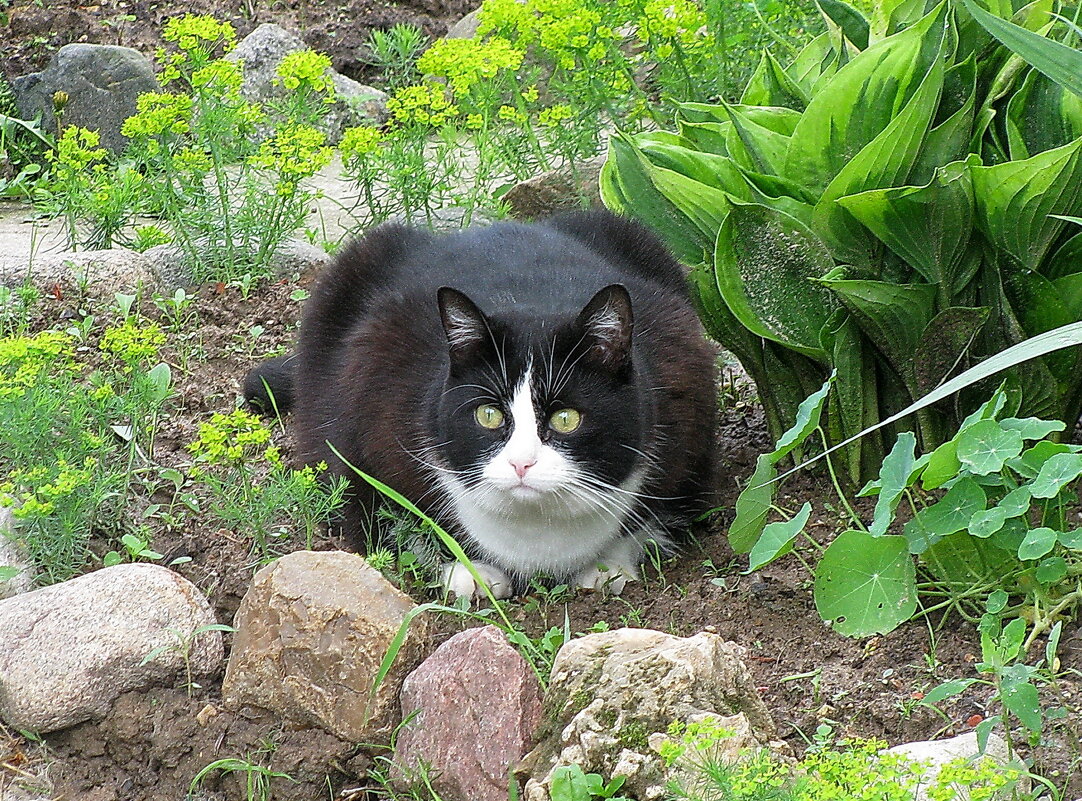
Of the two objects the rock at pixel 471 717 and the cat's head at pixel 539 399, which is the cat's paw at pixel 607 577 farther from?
the rock at pixel 471 717

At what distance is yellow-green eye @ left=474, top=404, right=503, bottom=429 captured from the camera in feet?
7.77

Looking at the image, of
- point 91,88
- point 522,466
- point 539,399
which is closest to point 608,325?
point 539,399

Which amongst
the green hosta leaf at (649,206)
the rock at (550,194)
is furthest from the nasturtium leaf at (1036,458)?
the rock at (550,194)

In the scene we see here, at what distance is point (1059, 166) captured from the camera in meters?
2.11

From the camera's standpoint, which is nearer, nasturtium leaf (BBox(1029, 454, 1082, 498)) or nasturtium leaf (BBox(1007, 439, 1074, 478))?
nasturtium leaf (BBox(1029, 454, 1082, 498))

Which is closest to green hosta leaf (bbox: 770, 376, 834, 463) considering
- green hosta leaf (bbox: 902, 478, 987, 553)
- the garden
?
the garden

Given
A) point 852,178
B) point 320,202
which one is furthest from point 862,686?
point 320,202

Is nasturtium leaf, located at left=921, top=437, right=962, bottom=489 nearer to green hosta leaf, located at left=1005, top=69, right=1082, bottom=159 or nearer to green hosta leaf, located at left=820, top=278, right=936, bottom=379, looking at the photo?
green hosta leaf, located at left=820, top=278, right=936, bottom=379

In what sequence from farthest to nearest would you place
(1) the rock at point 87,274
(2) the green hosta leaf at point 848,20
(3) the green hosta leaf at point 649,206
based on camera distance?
(1) the rock at point 87,274, (3) the green hosta leaf at point 649,206, (2) the green hosta leaf at point 848,20

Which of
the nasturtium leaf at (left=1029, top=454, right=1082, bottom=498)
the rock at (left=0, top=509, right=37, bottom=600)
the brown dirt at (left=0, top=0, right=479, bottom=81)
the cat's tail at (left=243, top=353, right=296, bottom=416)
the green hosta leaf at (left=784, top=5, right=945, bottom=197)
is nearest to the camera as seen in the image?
the nasturtium leaf at (left=1029, top=454, right=1082, bottom=498)

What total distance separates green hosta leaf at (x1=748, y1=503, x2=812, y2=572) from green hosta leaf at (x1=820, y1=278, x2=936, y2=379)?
49 centimetres

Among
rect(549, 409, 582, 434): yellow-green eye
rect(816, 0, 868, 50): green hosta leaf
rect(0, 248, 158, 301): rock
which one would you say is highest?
rect(816, 0, 868, 50): green hosta leaf

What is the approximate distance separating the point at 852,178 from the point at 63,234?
3.06 metres

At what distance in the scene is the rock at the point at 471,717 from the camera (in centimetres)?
189
